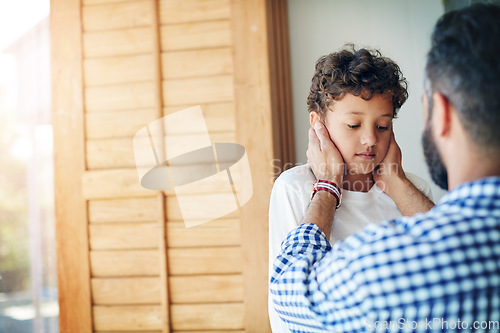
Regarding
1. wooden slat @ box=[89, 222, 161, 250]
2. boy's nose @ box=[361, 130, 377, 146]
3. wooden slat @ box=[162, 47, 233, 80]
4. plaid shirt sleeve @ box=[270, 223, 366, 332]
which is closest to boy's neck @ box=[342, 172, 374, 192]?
boy's nose @ box=[361, 130, 377, 146]

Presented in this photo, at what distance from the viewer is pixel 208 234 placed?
2.34 meters

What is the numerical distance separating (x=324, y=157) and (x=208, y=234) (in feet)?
4.21

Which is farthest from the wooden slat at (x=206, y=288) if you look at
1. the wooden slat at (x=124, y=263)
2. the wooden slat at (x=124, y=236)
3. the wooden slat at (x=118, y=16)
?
the wooden slat at (x=118, y=16)

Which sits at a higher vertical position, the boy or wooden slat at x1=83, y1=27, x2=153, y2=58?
wooden slat at x1=83, y1=27, x2=153, y2=58

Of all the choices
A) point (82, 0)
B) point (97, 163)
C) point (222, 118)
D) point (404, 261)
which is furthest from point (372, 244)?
point (82, 0)

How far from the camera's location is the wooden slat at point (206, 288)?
2320 mm

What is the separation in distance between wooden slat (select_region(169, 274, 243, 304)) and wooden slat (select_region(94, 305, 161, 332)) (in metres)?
0.14

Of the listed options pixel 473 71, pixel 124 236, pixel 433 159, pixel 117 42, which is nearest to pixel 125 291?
pixel 124 236

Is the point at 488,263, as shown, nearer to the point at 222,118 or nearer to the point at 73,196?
the point at 222,118

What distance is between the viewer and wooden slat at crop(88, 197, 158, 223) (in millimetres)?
2391

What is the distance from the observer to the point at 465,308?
24.7 inches

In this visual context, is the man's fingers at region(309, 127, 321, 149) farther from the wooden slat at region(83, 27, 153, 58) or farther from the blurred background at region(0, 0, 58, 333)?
the blurred background at region(0, 0, 58, 333)

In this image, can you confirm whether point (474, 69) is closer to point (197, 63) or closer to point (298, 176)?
point (298, 176)

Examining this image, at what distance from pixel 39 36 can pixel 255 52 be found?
136 centimetres
